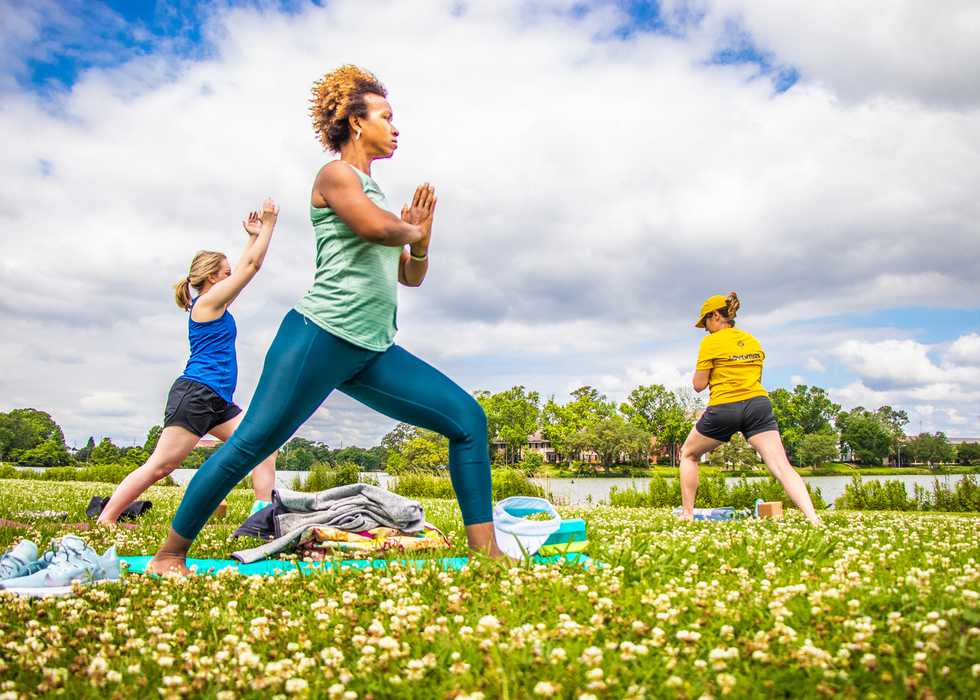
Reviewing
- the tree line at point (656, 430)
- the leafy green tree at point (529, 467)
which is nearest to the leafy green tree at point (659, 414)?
the tree line at point (656, 430)

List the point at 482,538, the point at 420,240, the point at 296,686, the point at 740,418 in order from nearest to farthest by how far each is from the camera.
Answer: the point at 296,686
the point at 482,538
the point at 420,240
the point at 740,418

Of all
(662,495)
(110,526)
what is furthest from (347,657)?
(662,495)

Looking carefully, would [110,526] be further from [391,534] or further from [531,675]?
[531,675]

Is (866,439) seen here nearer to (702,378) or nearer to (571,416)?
(571,416)

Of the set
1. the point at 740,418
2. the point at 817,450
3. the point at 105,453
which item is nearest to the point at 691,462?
the point at 740,418

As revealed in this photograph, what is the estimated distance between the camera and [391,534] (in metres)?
5.82

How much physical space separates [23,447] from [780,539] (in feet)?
266

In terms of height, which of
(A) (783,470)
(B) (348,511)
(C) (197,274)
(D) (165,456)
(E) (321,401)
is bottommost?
(B) (348,511)

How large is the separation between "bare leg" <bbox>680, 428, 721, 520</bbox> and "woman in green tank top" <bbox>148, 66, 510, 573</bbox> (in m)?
5.15

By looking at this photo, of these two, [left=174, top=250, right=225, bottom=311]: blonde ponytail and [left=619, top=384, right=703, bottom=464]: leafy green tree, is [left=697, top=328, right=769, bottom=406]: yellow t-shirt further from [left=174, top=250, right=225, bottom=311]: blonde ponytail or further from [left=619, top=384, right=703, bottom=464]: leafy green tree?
[left=619, top=384, right=703, bottom=464]: leafy green tree

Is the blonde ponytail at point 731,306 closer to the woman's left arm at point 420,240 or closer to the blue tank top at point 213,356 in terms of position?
the woman's left arm at point 420,240

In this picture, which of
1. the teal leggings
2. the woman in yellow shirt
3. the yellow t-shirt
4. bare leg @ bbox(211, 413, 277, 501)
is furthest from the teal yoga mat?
the yellow t-shirt

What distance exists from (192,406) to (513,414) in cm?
9708

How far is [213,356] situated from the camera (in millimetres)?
7223
